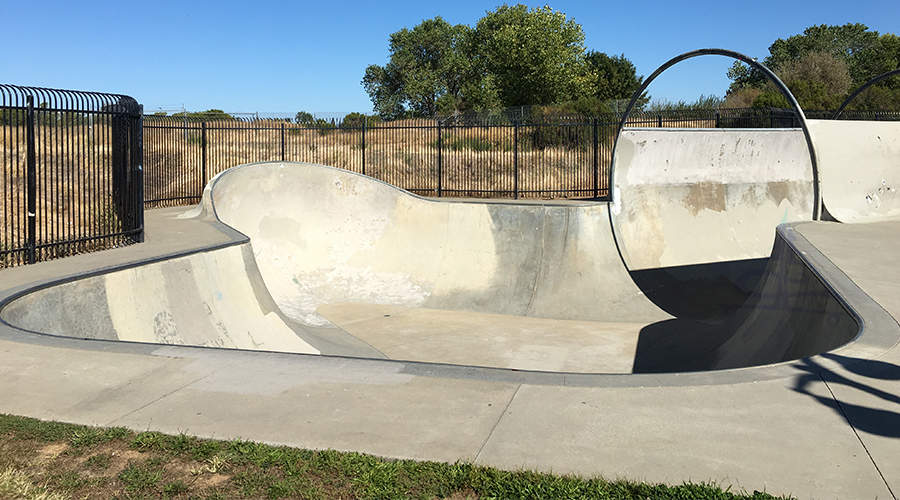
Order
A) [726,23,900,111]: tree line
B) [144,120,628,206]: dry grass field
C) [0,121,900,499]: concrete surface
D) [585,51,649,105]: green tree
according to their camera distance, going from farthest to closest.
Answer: [585,51,649,105]: green tree, [726,23,900,111]: tree line, [144,120,628,206]: dry grass field, [0,121,900,499]: concrete surface

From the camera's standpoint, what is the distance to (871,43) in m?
66.5

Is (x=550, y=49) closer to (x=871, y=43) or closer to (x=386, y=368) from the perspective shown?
(x=871, y=43)

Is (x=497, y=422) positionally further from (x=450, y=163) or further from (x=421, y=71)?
(x=421, y=71)

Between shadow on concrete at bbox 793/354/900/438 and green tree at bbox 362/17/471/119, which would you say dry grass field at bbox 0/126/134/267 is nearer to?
shadow on concrete at bbox 793/354/900/438

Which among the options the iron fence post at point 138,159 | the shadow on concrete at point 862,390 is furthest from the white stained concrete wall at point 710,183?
the shadow on concrete at point 862,390

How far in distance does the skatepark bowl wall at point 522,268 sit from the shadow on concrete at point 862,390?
3.03 m

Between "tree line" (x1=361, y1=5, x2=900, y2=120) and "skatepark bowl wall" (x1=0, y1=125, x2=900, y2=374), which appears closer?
"skatepark bowl wall" (x1=0, y1=125, x2=900, y2=374)

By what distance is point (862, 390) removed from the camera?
3838 mm

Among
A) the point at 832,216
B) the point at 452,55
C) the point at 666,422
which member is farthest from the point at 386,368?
the point at 452,55

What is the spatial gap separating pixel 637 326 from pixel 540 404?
7593 millimetres

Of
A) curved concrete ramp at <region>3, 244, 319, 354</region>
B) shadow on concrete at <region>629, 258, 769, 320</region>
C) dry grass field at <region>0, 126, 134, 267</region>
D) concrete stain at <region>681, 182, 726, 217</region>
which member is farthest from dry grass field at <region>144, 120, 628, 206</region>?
curved concrete ramp at <region>3, 244, 319, 354</region>

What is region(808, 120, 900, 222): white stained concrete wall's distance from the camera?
38.3ft

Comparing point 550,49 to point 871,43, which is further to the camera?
point 871,43

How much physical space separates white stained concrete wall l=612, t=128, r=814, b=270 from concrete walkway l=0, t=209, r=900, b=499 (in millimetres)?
8443
